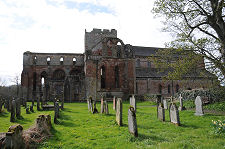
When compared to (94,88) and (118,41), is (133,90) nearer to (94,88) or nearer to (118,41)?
(94,88)

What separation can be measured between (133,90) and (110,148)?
913 inches

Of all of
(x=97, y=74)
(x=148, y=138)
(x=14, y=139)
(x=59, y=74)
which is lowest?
(x=148, y=138)

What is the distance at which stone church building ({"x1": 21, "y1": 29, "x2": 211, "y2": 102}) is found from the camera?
27.3 meters

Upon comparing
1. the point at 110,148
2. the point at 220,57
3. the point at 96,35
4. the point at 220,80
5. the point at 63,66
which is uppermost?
the point at 96,35

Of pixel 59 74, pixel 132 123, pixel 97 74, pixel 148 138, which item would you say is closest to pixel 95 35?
pixel 59 74

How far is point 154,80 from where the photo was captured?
34.3 m

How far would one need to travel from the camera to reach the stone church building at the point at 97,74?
1076 inches

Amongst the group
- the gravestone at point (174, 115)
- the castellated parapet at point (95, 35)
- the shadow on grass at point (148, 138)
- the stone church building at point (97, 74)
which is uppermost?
the castellated parapet at point (95, 35)

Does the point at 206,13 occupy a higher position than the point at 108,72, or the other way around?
the point at 206,13

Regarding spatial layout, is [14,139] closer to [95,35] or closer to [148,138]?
[148,138]

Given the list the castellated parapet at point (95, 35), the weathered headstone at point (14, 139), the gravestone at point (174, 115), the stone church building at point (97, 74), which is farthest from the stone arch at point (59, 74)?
the weathered headstone at point (14, 139)

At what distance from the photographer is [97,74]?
89.7ft

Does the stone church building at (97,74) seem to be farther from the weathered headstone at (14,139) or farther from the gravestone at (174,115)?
the weathered headstone at (14,139)

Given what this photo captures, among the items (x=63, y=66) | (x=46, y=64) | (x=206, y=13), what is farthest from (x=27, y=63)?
(x=206, y=13)
